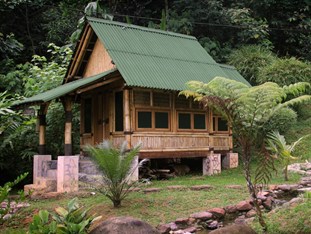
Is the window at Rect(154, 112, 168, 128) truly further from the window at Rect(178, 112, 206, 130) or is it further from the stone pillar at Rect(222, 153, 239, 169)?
the stone pillar at Rect(222, 153, 239, 169)

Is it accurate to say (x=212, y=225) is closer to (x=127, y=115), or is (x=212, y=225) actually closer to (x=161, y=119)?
(x=127, y=115)

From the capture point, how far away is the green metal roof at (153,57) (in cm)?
1290

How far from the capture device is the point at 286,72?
20.3 metres

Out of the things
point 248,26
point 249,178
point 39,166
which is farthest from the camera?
point 248,26

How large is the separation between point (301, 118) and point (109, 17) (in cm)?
1166

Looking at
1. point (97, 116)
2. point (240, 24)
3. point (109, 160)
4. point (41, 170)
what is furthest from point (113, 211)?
point (240, 24)

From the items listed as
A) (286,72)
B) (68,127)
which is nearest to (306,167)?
(68,127)

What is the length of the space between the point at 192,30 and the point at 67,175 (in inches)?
683

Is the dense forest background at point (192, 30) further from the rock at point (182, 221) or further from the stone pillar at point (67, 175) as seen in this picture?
the rock at point (182, 221)

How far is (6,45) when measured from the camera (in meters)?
20.6

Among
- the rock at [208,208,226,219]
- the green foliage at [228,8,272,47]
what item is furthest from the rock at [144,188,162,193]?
the green foliage at [228,8,272,47]

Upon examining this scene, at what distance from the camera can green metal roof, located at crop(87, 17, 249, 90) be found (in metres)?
12.9

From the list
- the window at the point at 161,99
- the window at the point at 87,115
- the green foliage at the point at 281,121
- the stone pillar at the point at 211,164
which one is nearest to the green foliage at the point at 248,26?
the green foliage at the point at 281,121

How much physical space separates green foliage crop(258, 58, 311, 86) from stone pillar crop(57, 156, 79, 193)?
12.5m
